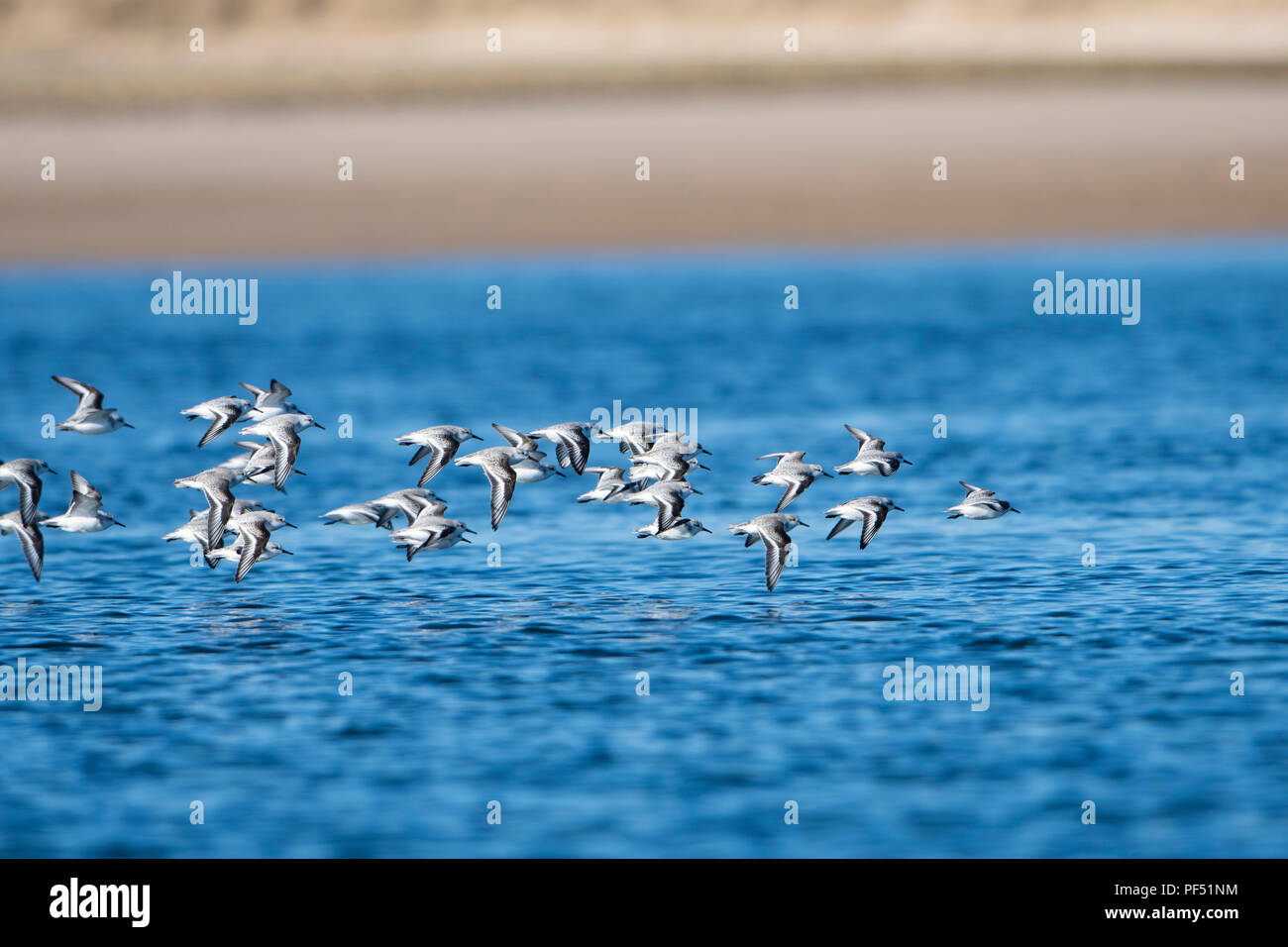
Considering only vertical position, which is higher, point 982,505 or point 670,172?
point 670,172

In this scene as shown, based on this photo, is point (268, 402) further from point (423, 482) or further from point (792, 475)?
point (792, 475)

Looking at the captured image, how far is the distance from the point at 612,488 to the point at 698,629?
Result: 93.3 inches

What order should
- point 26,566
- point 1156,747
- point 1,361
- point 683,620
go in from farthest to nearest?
point 1,361
point 26,566
point 683,620
point 1156,747

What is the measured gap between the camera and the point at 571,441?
2270 centimetres

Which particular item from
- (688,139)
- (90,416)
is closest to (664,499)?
(90,416)

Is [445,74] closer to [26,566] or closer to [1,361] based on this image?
[1,361]

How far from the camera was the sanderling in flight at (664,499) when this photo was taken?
22.3 metres

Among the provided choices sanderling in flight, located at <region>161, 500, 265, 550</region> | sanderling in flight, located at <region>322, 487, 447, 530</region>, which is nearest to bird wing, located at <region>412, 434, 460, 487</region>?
sanderling in flight, located at <region>322, 487, 447, 530</region>

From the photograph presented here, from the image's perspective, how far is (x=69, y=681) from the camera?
19812 millimetres

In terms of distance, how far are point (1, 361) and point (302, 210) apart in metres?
15.3

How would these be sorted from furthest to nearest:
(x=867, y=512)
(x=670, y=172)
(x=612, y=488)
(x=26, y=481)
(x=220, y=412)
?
(x=670, y=172)
(x=867, y=512)
(x=612, y=488)
(x=220, y=412)
(x=26, y=481)

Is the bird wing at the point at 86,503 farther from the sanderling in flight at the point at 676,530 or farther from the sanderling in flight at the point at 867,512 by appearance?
the sanderling in flight at the point at 867,512

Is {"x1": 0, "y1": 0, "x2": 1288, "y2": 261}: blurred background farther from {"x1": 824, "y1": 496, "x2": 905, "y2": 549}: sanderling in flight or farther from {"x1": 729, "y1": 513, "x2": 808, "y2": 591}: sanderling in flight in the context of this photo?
{"x1": 729, "y1": 513, "x2": 808, "y2": 591}: sanderling in flight
